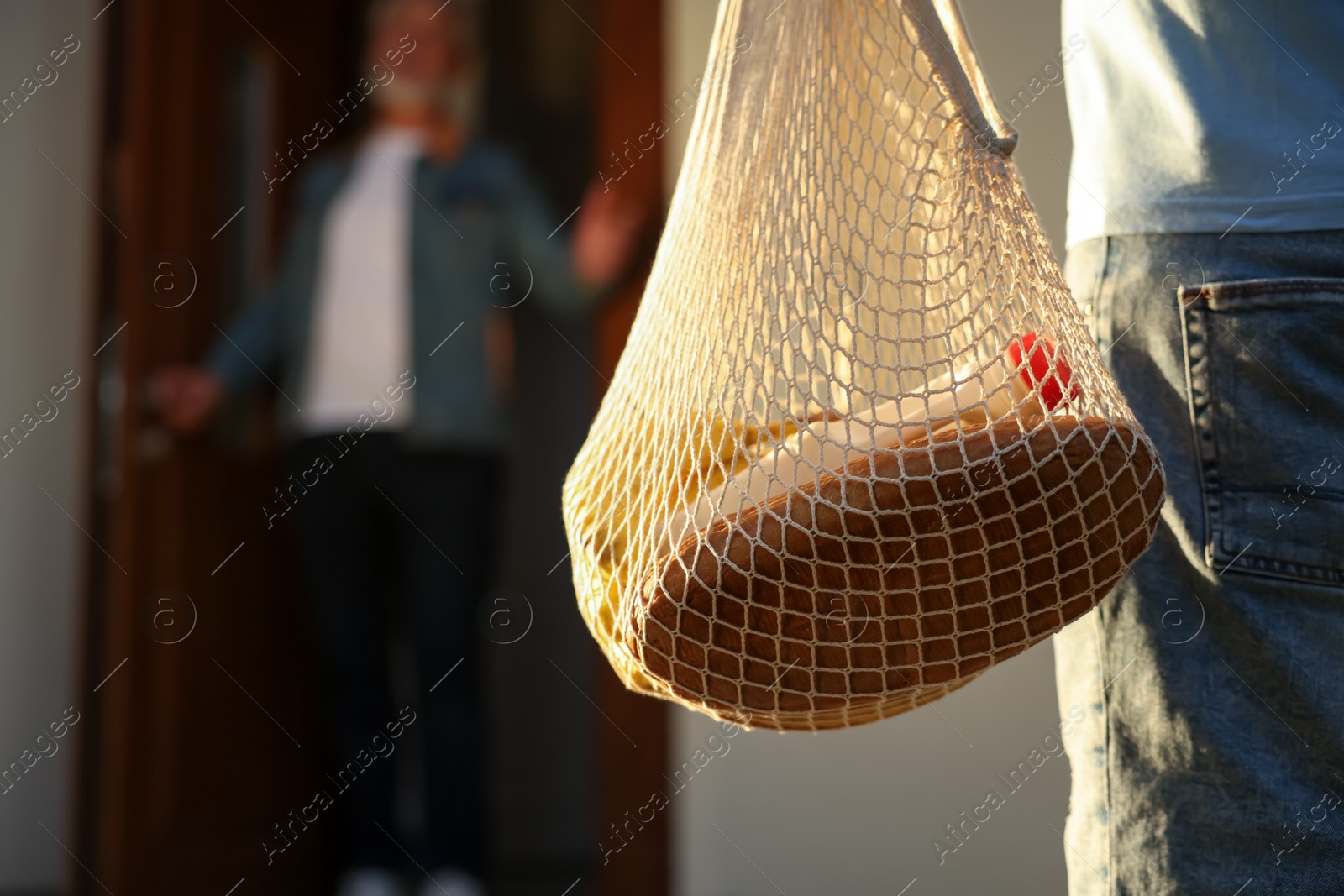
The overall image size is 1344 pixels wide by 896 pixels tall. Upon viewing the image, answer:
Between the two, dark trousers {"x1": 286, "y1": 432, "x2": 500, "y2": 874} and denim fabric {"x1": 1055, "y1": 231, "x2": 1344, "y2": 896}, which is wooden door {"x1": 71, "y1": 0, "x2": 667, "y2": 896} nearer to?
dark trousers {"x1": 286, "y1": 432, "x2": 500, "y2": 874}

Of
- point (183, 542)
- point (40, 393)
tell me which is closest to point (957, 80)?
point (183, 542)

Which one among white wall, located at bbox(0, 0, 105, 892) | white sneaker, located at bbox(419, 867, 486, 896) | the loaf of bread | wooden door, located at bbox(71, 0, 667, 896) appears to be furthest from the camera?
white wall, located at bbox(0, 0, 105, 892)

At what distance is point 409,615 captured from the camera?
195cm

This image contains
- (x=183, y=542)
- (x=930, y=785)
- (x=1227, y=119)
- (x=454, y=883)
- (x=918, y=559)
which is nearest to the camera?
(x=918, y=559)

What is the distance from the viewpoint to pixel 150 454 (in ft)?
6.67

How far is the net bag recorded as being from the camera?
61 cm

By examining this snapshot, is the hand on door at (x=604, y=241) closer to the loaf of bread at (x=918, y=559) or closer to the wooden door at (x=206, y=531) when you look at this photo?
the wooden door at (x=206, y=531)

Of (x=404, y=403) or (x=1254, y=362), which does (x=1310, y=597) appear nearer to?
(x=1254, y=362)

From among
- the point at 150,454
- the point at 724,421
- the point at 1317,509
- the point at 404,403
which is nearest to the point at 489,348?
the point at 404,403

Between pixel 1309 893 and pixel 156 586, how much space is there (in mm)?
1831

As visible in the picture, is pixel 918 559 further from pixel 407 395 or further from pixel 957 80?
pixel 407 395

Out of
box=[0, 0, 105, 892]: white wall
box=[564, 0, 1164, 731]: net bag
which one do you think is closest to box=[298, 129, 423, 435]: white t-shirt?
box=[0, 0, 105, 892]: white wall

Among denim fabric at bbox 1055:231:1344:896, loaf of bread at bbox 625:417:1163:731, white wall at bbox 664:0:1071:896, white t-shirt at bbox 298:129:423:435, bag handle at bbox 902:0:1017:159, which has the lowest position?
white wall at bbox 664:0:1071:896

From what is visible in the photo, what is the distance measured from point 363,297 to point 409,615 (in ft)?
1.75
